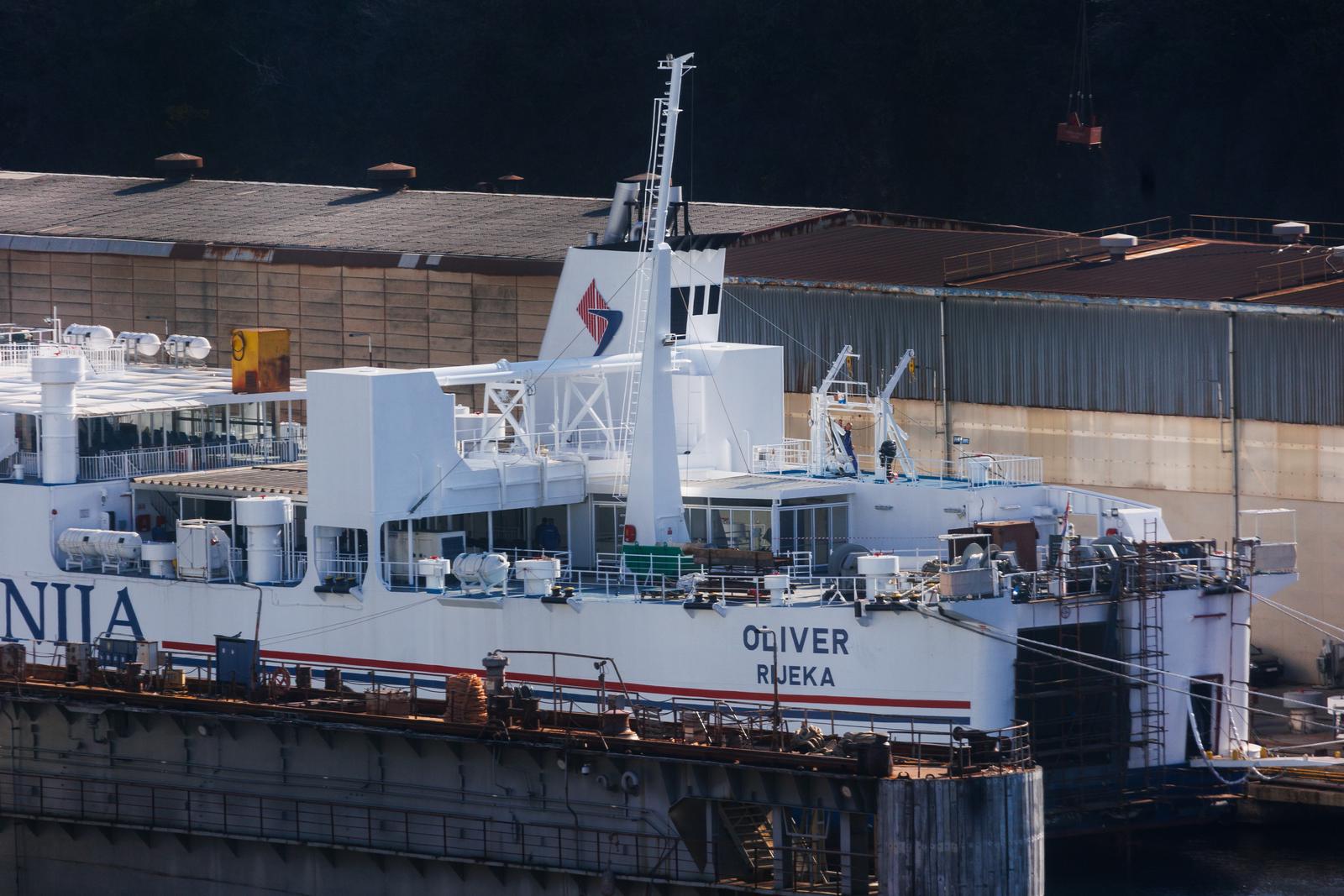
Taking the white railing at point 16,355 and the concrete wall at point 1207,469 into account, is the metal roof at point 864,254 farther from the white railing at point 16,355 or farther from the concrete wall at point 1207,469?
the white railing at point 16,355

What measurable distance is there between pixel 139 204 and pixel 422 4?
34569mm

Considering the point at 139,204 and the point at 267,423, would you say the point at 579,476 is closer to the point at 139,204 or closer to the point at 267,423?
the point at 267,423

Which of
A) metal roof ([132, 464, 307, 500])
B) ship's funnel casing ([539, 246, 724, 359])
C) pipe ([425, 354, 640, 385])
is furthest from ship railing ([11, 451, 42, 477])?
ship's funnel casing ([539, 246, 724, 359])

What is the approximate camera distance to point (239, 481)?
45.8 m

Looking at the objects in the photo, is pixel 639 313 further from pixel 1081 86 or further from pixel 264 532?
pixel 1081 86

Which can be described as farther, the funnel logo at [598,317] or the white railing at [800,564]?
the funnel logo at [598,317]

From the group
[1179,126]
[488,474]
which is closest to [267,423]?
[488,474]

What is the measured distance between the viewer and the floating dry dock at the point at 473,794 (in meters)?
30.9

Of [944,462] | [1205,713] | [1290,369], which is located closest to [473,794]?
[1205,713]

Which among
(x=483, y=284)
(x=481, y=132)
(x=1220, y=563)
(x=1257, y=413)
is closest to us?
(x=1220, y=563)

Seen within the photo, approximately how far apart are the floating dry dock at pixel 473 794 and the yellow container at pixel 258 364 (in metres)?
12.0

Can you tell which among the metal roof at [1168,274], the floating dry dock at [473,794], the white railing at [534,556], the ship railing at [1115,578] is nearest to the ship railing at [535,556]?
the white railing at [534,556]

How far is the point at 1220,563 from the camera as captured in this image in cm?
4141

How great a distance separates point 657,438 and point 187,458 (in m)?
12.0
